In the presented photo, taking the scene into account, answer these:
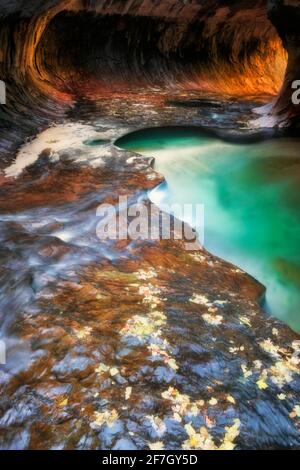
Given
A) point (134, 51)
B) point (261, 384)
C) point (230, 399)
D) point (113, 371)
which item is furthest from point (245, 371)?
point (134, 51)

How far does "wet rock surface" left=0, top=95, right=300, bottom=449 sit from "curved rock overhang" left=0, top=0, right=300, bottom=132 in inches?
261

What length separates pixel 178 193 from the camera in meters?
7.57

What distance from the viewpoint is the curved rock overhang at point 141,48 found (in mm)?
10734

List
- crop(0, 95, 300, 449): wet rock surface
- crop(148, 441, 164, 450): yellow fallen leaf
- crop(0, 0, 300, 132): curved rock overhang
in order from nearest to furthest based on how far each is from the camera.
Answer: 1. crop(148, 441, 164, 450): yellow fallen leaf
2. crop(0, 95, 300, 449): wet rock surface
3. crop(0, 0, 300, 132): curved rock overhang

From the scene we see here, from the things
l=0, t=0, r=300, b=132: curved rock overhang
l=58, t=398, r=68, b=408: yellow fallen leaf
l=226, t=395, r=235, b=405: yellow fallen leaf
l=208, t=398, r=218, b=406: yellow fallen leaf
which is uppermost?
l=0, t=0, r=300, b=132: curved rock overhang

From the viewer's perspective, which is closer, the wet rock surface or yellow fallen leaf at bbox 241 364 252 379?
the wet rock surface

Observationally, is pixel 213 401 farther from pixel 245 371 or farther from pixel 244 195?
pixel 244 195

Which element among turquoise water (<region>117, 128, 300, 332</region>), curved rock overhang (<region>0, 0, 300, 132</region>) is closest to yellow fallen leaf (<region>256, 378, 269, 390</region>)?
turquoise water (<region>117, 128, 300, 332</region>)

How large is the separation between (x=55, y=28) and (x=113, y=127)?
6.16 m

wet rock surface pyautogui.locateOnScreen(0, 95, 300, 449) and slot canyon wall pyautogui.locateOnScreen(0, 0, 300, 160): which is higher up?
slot canyon wall pyautogui.locateOnScreen(0, 0, 300, 160)

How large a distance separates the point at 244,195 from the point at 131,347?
4.87 m

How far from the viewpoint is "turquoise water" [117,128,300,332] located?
557cm

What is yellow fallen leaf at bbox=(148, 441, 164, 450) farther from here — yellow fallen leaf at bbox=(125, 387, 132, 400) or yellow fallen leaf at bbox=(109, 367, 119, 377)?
yellow fallen leaf at bbox=(109, 367, 119, 377)

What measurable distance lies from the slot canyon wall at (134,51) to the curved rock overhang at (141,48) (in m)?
0.03
